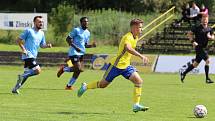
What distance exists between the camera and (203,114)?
1181 centimetres

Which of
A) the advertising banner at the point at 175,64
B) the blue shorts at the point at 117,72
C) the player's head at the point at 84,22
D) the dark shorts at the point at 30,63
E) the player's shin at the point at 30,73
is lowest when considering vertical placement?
the advertising banner at the point at 175,64

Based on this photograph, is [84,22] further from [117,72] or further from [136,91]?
[136,91]

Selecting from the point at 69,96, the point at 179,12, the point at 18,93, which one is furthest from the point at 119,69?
the point at 179,12

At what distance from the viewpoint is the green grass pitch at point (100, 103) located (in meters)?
11.6

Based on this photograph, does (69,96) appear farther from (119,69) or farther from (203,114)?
(203,114)

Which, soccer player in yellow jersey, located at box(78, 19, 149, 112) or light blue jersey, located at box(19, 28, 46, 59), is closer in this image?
soccer player in yellow jersey, located at box(78, 19, 149, 112)

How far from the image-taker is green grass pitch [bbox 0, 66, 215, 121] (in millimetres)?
11648

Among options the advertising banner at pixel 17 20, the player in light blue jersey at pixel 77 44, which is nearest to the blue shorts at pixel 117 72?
the player in light blue jersey at pixel 77 44

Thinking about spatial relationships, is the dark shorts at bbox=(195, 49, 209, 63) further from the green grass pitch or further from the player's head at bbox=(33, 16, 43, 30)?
the player's head at bbox=(33, 16, 43, 30)

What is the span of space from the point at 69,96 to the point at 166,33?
23.7m

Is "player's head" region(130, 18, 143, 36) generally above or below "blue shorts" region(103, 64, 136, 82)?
above

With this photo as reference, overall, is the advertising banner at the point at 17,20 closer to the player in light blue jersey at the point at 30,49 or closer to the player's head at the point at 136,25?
the player in light blue jersey at the point at 30,49

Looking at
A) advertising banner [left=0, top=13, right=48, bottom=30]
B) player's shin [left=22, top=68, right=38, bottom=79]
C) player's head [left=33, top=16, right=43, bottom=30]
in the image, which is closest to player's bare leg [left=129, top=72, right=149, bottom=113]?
player's head [left=33, top=16, right=43, bottom=30]

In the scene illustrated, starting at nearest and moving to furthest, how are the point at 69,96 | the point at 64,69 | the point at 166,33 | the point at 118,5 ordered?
the point at 69,96 → the point at 64,69 → the point at 166,33 → the point at 118,5
